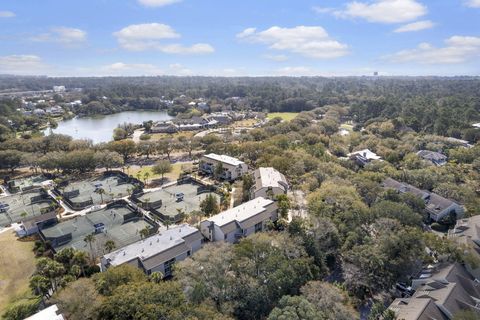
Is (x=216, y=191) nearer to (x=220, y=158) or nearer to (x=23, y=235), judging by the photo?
(x=220, y=158)

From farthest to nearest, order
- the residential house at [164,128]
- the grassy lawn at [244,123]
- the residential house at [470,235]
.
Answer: the grassy lawn at [244,123] < the residential house at [164,128] < the residential house at [470,235]

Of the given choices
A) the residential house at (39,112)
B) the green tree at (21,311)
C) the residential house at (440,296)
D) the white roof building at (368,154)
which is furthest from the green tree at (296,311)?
the residential house at (39,112)

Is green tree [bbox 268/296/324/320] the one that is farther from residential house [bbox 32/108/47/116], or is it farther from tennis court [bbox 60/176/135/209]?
residential house [bbox 32/108/47/116]

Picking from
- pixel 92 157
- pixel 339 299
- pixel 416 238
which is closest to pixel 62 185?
pixel 92 157

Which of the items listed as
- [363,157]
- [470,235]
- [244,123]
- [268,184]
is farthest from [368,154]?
[244,123]

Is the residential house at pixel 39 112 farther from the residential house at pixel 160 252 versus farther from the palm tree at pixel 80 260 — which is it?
the residential house at pixel 160 252

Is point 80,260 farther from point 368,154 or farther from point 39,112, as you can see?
point 39,112

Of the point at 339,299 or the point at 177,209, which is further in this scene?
the point at 177,209
